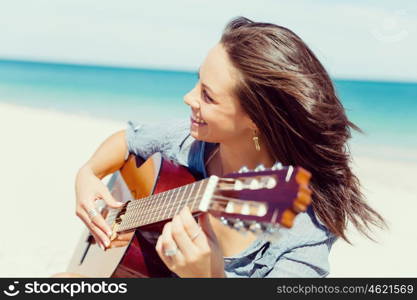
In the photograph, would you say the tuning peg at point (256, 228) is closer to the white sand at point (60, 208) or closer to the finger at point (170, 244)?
the finger at point (170, 244)

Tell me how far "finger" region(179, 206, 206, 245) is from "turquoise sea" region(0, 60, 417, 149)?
6094 mm

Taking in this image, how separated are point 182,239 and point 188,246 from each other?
0.08 ft

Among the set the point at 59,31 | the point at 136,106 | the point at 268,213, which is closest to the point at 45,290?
the point at 268,213

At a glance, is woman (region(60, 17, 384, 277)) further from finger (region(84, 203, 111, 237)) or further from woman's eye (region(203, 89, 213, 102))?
finger (region(84, 203, 111, 237))

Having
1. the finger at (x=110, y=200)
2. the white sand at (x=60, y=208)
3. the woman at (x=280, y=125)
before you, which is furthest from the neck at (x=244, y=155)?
the white sand at (x=60, y=208)

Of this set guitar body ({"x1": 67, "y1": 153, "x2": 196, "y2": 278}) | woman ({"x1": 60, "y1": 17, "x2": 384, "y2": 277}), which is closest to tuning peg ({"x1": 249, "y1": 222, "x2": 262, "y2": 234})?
woman ({"x1": 60, "y1": 17, "x2": 384, "y2": 277})

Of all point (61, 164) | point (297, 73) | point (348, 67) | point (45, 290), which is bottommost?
point (348, 67)

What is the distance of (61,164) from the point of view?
200 inches

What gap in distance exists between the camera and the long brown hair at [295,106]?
178 cm

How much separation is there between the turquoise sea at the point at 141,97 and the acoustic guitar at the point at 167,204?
5.33 meters

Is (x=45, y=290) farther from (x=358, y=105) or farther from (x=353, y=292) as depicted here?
(x=358, y=105)

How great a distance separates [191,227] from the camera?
55.7 inches

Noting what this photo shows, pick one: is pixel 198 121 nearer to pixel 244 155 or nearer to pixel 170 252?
pixel 244 155

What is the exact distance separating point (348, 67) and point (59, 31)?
13.0 meters
